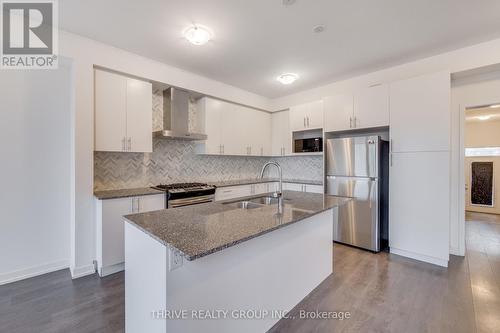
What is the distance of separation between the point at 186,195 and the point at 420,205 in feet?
10.3

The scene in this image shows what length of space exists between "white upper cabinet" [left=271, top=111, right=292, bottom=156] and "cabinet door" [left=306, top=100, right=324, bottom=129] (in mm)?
591

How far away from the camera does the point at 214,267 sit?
125 cm

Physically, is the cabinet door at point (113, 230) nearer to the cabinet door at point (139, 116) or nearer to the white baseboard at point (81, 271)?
the white baseboard at point (81, 271)

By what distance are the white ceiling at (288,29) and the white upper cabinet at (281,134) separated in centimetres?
159

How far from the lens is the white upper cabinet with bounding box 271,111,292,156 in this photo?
15.3 ft

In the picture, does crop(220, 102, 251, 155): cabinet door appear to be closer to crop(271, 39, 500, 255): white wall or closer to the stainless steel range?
the stainless steel range

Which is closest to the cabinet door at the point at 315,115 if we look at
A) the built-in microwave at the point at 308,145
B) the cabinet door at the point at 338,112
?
the cabinet door at the point at 338,112

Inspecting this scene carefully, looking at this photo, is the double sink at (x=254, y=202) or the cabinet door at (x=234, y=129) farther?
the cabinet door at (x=234, y=129)

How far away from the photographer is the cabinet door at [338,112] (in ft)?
11.4

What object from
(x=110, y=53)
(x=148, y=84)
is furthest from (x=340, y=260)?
(x=110, y=53)

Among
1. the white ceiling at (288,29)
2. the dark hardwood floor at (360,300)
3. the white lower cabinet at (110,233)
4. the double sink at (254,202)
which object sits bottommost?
the dark hardwood floor at (360,300)

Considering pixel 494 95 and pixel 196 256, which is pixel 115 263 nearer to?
pixel 196 256

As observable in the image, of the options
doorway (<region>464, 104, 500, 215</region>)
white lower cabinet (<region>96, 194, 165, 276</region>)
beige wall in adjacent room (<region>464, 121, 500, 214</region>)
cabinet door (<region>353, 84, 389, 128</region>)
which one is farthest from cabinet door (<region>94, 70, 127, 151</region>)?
beige wall in adjacent room (<region>464, 121, 500, 214</region>)

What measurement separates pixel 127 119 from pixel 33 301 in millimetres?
2085
